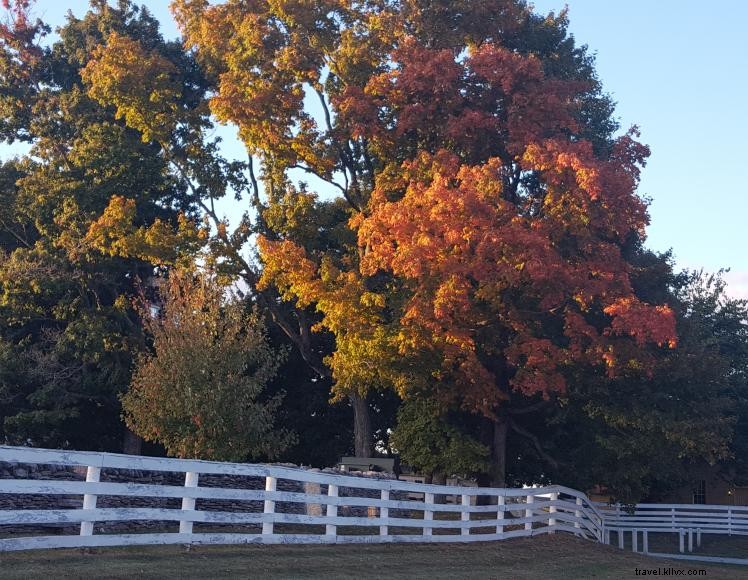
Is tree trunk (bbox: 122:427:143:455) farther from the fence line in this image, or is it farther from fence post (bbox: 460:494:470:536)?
fence post (bbox: 460:494:470:536)

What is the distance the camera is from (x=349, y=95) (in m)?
28.2

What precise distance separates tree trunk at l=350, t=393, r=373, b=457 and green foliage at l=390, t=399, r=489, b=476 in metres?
1.10

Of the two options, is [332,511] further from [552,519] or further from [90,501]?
[552,519]

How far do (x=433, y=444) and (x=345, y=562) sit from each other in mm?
15908

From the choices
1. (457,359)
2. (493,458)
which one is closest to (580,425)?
(493,458)

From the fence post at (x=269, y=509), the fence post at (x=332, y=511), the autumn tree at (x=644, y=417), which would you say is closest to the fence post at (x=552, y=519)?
the autumn tree at (x=644, y=417)

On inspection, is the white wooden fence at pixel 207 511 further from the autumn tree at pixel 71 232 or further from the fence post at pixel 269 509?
the autumn tree at pixel 71 232

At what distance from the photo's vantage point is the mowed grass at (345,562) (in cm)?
1063

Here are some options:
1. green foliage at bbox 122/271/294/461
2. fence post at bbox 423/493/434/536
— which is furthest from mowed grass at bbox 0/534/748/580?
green foliage at bbox 122/271/294/461

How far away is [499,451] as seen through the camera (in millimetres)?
30406

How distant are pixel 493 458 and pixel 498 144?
9.86 m

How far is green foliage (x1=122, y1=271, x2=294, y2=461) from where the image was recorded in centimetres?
2364

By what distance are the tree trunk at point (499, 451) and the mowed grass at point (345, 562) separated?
316 inches

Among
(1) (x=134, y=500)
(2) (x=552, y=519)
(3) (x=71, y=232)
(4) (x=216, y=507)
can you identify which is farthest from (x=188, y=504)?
(3) (x=71, y=232)
